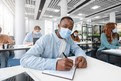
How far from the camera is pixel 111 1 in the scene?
5.73 meters

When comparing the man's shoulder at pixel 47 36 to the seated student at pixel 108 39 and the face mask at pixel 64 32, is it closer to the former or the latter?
the face mask at pixel 64 32

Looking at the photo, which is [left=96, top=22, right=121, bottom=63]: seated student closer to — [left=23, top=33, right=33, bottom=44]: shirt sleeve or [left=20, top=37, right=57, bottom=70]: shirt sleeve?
[left=20, top=37, right=57, bottom=70]: shirt sleeve

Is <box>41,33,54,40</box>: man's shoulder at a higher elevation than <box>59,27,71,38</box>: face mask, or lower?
lower

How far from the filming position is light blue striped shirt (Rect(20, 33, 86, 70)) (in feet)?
3.22

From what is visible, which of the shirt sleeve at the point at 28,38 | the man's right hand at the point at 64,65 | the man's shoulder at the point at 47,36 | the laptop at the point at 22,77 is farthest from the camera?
the shirt sleeve at the point at 28,38

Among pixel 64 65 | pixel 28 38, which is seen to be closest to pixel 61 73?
pixel 64 65

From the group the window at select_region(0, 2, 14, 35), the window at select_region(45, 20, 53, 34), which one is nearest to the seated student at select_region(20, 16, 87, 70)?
the window at select_region(0, 2, 14, 35)

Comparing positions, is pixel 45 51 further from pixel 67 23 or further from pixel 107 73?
pixel 107 73

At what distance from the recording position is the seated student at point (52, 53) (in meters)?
0.96

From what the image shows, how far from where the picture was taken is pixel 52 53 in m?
1.27

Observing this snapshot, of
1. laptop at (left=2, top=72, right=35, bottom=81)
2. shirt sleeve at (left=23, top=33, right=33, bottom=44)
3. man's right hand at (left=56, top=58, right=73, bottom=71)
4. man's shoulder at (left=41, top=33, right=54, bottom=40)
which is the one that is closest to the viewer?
laptop at (left=2, top=72, right=35, bottom=81)

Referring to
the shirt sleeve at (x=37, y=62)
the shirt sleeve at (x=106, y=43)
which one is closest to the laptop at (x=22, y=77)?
the shirt sleeve at (x=37, y=62)

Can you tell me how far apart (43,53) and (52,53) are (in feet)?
0.33

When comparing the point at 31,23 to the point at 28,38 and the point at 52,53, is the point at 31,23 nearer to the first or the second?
the point at 28,38
